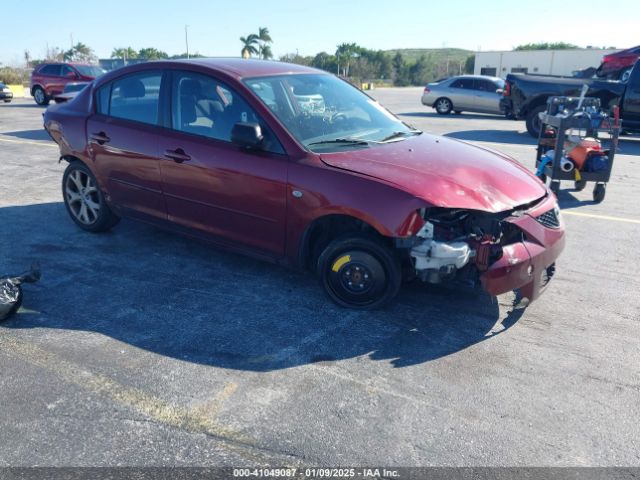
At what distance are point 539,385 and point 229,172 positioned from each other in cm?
263

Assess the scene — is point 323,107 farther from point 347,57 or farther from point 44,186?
point 347,57

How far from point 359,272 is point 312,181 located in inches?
29.1

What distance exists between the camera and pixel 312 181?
3.81 metres

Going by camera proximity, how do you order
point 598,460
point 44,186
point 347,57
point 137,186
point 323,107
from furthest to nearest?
point 347,57 < point 44,186 < point 137,186 < point 323,107 < point 598,460

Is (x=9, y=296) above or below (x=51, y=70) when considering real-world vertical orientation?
below

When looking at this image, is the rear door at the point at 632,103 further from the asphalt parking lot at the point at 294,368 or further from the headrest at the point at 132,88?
the headrest at the point at 132,88

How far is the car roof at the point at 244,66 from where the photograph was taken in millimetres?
4457

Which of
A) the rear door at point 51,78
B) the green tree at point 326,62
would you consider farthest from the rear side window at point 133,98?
the green tree at point 326,62

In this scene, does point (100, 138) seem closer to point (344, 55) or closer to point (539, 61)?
point (539, 61)

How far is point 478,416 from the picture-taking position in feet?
9.48

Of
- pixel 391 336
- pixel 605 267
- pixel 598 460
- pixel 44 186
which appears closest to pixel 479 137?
pixel 605 267

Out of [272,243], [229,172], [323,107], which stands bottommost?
[272,243]

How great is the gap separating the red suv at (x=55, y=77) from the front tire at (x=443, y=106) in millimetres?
13124

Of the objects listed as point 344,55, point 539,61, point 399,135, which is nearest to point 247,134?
point 399,135
